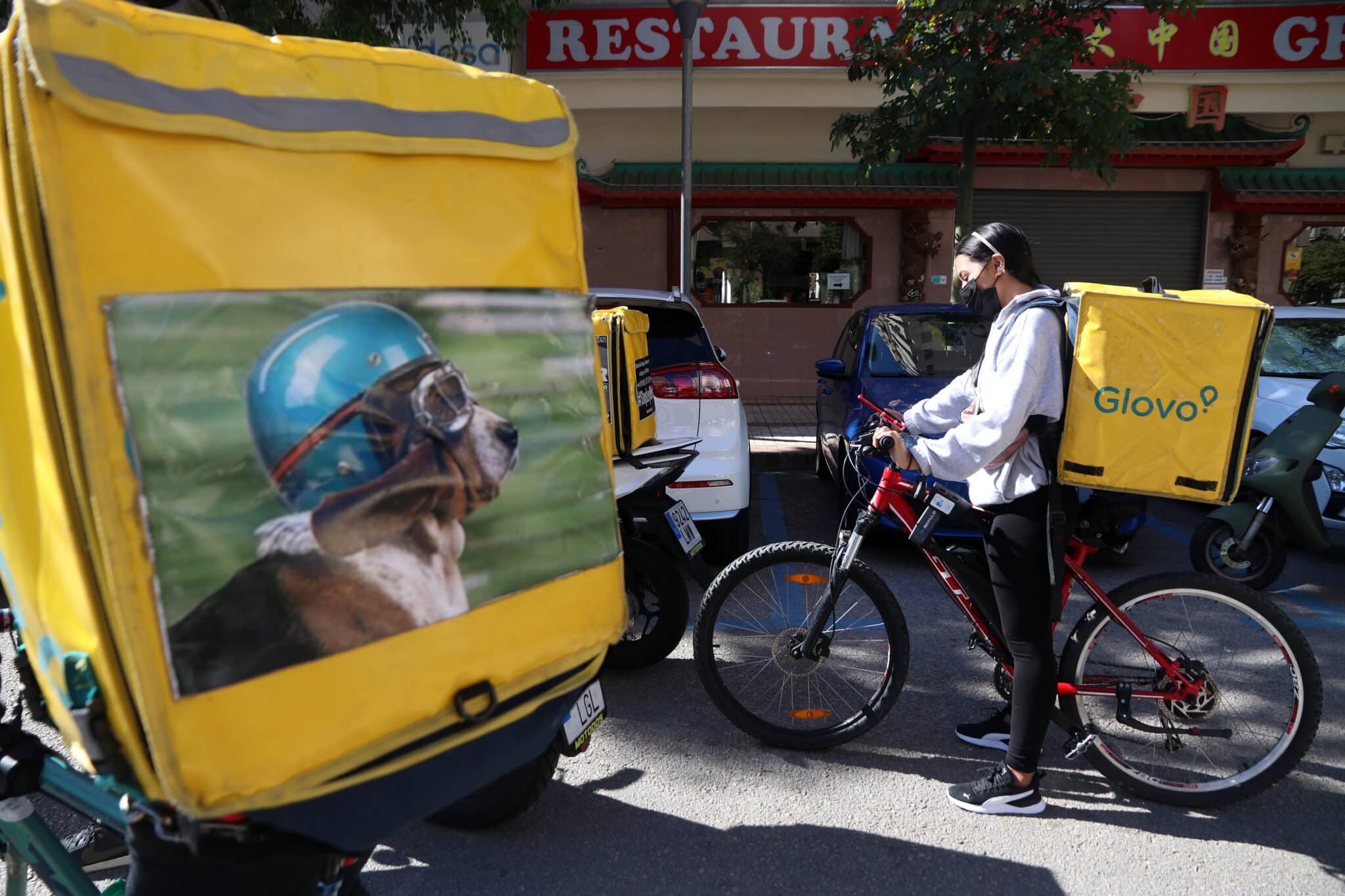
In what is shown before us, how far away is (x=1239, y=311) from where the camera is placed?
107 inches

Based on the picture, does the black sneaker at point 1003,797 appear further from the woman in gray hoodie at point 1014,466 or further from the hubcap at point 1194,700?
the hubcap at point 1194,700

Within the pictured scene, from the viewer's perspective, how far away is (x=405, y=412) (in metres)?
1.38

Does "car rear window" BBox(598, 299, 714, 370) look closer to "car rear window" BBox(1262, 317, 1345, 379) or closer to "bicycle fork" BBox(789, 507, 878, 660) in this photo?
"bicycle fork" BBox(789, 507, 878, 660)

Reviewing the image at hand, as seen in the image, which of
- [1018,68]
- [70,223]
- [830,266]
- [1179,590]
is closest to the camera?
[70,223]

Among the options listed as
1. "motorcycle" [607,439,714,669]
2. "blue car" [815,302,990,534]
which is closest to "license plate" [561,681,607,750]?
"motorcycle" [607,439,714,669]

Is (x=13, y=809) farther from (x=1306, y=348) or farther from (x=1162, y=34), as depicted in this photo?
(x=1162, y=34)

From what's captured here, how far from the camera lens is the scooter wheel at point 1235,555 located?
17.6 ft

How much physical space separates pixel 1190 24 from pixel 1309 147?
A: 290 cm

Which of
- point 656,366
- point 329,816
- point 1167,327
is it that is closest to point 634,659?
point 656,366

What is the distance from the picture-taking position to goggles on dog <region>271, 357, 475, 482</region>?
1288 mm

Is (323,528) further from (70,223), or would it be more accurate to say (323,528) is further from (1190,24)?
(1190,24)

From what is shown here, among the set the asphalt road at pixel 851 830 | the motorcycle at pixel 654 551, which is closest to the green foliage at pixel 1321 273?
the asphalt road at pixel 851 830

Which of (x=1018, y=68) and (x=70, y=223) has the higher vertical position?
(x=1018, y=68)

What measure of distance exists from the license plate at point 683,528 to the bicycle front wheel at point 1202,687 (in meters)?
1.43
